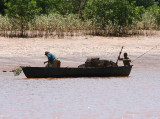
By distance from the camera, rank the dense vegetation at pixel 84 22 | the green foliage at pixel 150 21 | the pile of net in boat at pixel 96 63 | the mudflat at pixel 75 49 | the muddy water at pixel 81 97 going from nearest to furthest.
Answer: the muddy water at pixel 81 97 < the pile of net in boat at pixel 96 63 < the mudflat at pixel 75 49 < the dense vegetation at pixel 84 22 < the green foliage at pixel 150 21


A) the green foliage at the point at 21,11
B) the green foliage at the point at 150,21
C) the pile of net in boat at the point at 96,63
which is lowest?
the pile of net in boat at the point at 96,63

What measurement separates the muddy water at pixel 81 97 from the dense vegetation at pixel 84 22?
12.4 meters

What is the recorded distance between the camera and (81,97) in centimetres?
1889

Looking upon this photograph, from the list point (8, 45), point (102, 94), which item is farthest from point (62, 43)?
point (102, 94)

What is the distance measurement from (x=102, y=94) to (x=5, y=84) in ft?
15.5

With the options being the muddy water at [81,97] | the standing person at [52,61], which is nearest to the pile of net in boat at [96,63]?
the muddy water at [81,97]

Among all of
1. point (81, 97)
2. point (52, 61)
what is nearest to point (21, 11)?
point (52, 61)

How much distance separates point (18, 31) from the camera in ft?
124

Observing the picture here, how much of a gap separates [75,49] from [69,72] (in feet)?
30.3

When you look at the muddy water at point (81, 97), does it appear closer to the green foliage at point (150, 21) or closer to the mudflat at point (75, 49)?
the mudflat at point (75, 49)

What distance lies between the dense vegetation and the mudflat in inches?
83.9

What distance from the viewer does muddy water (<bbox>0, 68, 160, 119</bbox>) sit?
50.4 feet

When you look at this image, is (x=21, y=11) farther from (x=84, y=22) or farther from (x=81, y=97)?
(x=81, y=97)

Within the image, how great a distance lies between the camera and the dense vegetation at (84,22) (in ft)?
123
